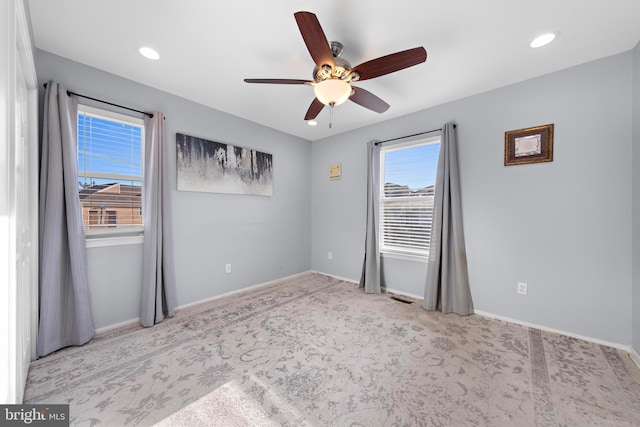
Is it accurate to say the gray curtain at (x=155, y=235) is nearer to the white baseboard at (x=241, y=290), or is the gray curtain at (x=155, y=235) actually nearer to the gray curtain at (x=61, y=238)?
the white baseboard at (x=241, y=290)

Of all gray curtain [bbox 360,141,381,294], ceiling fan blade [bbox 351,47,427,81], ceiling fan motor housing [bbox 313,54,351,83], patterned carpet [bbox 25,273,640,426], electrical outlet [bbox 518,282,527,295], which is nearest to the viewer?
patterned carpet [bbox 25,273,640,426]

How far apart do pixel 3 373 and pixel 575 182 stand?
13.7 ft

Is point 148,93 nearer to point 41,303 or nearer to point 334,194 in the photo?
point 41,303

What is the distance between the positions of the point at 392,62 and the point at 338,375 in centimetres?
230

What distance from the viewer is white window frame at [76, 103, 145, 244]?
7.70ft

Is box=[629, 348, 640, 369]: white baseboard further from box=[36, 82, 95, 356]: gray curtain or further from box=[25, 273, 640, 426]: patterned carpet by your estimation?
box=[36, 82, 95, 356]: gray curtain

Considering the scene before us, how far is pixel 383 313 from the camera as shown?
290 centimetres

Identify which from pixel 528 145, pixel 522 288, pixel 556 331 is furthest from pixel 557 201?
pixel 556 331

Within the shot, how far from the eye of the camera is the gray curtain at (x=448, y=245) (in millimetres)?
2865

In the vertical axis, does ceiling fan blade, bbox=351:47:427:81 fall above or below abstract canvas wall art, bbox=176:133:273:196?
Answer: above

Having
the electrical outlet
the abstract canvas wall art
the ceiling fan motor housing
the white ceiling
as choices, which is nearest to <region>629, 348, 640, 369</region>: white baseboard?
the electrical outlet

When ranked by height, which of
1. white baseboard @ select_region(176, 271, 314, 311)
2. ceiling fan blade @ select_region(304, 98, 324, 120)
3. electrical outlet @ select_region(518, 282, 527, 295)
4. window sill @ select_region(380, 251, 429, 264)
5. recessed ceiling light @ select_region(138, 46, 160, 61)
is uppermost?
recessed ceiling light @ select_region(138, 46, 160, 61)

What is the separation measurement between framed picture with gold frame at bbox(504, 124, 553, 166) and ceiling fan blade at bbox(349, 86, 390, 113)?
1478 mm

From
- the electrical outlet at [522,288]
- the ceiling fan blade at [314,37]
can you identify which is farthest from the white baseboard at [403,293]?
the ceiling fan blade at [314,37]
